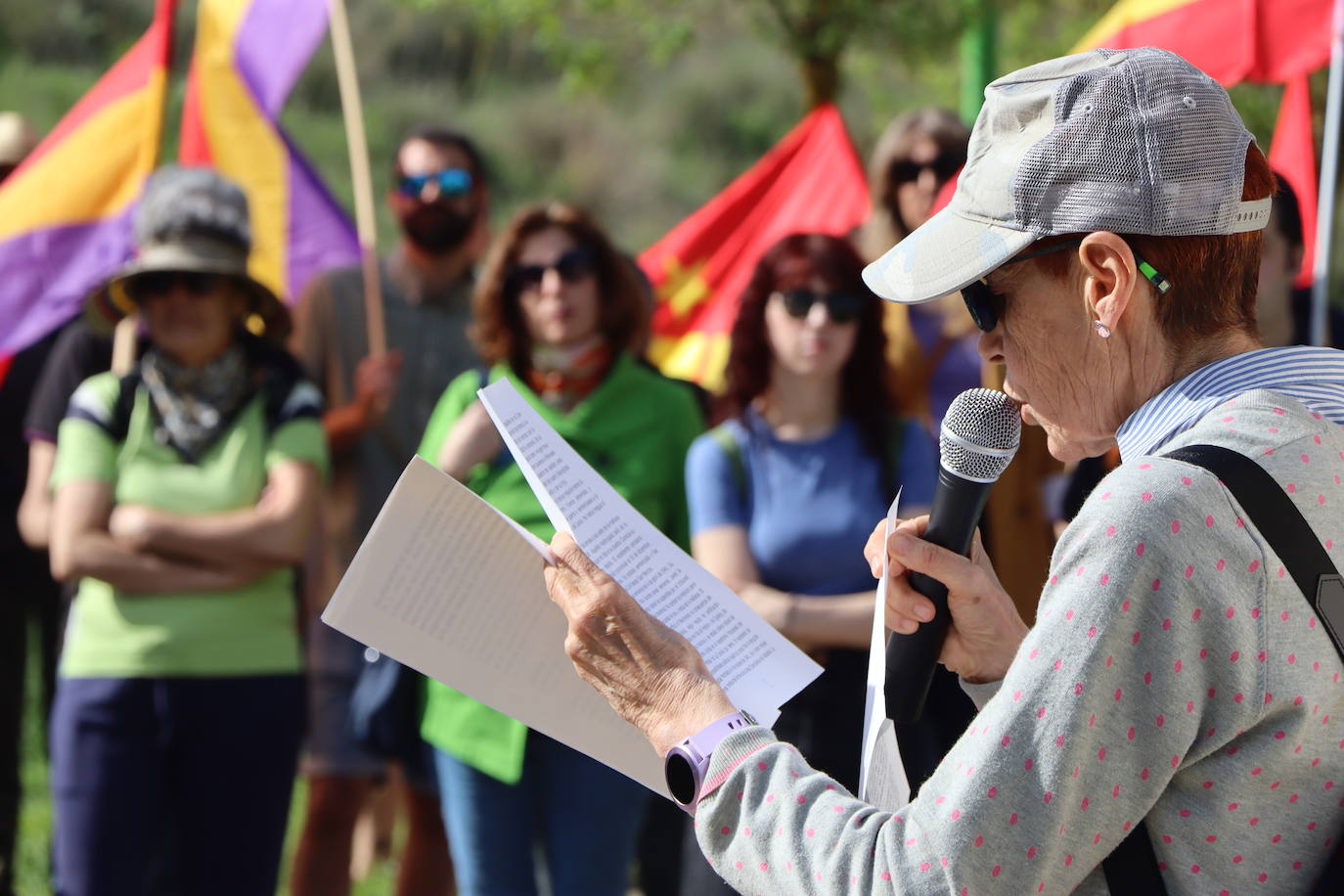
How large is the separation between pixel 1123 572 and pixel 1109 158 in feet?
1.36

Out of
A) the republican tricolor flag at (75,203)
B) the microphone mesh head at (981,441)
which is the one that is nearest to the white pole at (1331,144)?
the microphone mesh head at (981,441)

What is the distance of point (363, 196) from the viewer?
5320mm

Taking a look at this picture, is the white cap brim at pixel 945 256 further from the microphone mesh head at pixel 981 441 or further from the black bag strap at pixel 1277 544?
the black bag strap at pixel 1277 544

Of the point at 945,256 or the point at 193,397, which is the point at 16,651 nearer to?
the point at 193,397

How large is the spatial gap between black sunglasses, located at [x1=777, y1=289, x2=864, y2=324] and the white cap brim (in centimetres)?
214

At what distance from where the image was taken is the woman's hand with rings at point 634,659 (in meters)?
1.75

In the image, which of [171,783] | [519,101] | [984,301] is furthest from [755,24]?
[519,101]

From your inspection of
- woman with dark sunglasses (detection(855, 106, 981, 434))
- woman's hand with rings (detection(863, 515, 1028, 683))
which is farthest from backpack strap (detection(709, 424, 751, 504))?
woman's hand with rings (detection(863, 515, 1028, 683))

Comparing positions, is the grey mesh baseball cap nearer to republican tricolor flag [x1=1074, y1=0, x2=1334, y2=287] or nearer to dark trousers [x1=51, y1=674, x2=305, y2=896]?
dark trousers [x1=51, y1=674, x2=305, y2=896]

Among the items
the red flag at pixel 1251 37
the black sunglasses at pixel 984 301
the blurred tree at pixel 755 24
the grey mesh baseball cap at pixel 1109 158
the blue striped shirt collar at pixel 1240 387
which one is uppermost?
the blurred tree at pixel 755 24

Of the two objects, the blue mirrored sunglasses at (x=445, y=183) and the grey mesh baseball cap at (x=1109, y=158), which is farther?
the blue mirrored sunglasses at (x=445, y=183)

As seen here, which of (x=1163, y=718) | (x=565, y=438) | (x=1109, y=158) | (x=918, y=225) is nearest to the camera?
(x=1163, y=718)

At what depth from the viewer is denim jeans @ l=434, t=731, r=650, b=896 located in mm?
3752

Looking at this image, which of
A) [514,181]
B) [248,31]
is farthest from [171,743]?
[514,181]
